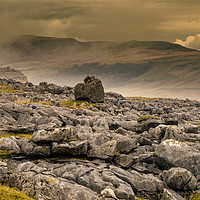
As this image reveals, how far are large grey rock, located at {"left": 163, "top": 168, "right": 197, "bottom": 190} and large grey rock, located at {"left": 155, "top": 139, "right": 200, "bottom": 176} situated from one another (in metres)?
2.56

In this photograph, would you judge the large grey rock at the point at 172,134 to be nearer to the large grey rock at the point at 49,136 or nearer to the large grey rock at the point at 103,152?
the large grey rock at the point at 103,152

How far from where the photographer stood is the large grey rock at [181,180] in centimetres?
2438

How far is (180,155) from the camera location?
91.6 ft

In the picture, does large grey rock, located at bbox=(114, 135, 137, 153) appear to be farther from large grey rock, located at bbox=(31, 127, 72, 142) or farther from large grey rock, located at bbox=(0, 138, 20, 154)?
large grey rock, located at bbox=(0, 138, 20, 154)

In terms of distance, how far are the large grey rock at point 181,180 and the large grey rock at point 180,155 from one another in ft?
8.40

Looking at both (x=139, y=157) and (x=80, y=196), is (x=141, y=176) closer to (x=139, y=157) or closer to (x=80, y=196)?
(x=139, y=157)

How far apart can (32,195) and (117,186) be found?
7.91m

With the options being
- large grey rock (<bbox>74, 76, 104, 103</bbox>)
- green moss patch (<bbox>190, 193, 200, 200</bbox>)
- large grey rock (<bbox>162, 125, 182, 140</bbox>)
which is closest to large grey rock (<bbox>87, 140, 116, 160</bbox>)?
green moss patch (<bbox>190, 193, 200, 200</bbox>)

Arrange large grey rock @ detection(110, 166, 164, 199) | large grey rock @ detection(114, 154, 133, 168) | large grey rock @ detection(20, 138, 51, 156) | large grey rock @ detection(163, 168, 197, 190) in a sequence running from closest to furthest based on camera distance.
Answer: large grey rock @ detection(110, 166, 164, 199) < large grey rock @ detection(163, 168, 197, 190) < large grey rock @ detection(20, 138, 51, 156) < large grey rock @ detection(114, 154, 133, 168)

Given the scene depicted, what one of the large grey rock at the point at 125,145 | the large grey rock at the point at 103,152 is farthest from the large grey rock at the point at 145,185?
the large grey rock at the point at 125,145

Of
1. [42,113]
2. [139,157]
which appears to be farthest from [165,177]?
[42,113]

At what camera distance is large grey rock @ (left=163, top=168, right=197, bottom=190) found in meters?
24.4

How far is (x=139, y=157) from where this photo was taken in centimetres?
3008

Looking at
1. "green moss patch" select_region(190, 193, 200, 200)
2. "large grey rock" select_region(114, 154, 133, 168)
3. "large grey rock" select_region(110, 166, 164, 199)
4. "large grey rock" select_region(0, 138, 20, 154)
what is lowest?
"green moss patch" select_region(190, 193, 200, 200)
